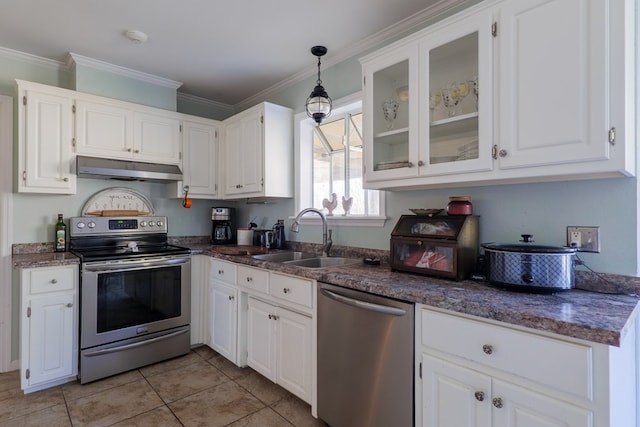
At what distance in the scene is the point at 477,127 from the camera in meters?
1.60

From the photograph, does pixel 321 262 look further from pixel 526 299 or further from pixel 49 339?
pixel 49 339

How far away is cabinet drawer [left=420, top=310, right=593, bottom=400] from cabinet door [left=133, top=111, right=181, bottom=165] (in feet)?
9.12

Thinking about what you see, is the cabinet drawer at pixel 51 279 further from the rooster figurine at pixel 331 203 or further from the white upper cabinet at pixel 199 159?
the rooster figurine at pixel 331 203

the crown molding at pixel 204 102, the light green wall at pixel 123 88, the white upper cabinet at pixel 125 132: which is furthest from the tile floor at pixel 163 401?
the crown molding at pixel 204 102

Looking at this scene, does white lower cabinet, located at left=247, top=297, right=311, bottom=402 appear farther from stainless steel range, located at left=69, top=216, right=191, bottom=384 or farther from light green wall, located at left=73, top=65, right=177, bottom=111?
light green wall, located at left=73, top=65, right=177, bottom=111

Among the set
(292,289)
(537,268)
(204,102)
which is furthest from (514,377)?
(204,102)

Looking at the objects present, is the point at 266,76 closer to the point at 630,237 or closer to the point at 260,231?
the point at 260,231

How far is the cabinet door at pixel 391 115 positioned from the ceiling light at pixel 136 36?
1655 mm

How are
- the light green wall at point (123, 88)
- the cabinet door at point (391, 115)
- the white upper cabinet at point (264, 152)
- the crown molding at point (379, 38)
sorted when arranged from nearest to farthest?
the cabinet door at point (391, 115) → the crown molding at point (379, 38) → the light green wall at point (123, 88) → the white upper cabinet at point (264, 152)

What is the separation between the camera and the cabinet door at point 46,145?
8.20 ft

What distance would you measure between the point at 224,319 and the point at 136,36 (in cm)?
225

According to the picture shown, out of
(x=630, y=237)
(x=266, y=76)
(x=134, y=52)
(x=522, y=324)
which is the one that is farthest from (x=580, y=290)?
(x=134, y=52)

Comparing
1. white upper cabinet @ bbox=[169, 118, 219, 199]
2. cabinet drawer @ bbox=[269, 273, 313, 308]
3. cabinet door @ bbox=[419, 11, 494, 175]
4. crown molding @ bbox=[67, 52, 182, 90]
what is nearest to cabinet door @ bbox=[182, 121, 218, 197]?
white upper cabinet @ bbox=[169, 118, 219, 199]

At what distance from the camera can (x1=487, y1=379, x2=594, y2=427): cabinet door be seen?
1011 millimetres
